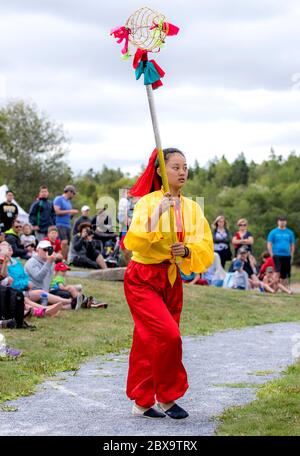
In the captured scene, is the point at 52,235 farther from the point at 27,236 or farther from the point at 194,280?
the point at 194,280

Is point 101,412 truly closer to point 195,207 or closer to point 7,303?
point 195,207

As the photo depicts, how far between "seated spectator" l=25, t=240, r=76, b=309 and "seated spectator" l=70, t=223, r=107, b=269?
4.76 meters

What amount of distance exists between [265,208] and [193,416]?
46.1 metres

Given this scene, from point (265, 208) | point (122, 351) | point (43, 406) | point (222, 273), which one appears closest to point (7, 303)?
point (122, 351)

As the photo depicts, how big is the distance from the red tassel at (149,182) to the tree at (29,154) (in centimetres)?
4568

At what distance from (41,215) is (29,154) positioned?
3513cm

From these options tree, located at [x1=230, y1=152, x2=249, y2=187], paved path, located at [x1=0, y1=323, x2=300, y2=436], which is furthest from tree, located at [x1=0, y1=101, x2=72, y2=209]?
paved path, located at [x1=0, y1=323, x2=300, y2=436]

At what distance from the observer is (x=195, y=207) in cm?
712

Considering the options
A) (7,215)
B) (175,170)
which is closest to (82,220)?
(7,215)

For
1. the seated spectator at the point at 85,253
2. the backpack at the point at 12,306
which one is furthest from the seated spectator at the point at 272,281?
the backpack at the point at 12,306

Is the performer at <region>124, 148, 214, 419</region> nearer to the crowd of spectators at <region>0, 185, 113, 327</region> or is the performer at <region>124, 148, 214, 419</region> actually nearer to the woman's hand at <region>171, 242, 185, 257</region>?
the woman's hand at <region>171, 242, 185, 257</region>

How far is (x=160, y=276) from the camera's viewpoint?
6.91 meters

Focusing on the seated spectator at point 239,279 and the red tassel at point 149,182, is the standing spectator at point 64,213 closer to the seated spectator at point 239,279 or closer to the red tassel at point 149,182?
the seated spectator at point 239,279

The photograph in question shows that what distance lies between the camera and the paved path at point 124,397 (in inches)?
251
